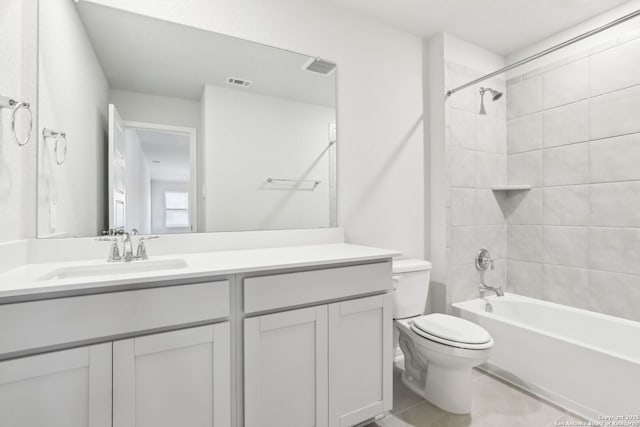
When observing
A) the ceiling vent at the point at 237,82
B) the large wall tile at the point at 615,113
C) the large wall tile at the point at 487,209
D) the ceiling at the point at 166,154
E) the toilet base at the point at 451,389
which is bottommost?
the toilet base at the point at 451,389

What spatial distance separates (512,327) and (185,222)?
2.08 metres

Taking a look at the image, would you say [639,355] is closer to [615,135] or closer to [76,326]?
[615,135]

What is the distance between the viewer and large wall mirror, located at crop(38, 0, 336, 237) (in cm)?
139

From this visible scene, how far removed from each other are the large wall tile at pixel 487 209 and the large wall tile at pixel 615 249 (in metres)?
0.61

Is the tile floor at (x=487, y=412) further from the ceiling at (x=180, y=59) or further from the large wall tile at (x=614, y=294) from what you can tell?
the ceiling at (x=180, y=59)

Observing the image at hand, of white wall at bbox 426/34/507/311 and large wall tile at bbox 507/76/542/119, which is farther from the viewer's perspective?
large wall tile at bbox 507/76/542/119

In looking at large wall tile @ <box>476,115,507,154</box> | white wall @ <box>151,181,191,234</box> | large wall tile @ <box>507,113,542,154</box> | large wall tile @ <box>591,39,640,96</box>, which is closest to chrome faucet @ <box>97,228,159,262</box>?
white wall @ <box>151,181,191,234</box>

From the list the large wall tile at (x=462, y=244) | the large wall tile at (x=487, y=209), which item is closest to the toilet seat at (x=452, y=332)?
the large wall tile at (x=462, y=244)

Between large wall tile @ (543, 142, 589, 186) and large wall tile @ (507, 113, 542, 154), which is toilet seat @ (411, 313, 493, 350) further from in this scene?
large wall tile @ (507, 113, 542, 154)

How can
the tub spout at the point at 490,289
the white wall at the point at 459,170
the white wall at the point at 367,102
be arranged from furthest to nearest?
the tub spout at the point at 490,289
the white wall at the point at 459,170
the white wall at the point at 367,102

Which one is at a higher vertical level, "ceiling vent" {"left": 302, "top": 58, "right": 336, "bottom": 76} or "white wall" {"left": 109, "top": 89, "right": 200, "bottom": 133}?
"ceiling vent" {"left": 302, "top": 58, "right": 336, "bottom": 76}

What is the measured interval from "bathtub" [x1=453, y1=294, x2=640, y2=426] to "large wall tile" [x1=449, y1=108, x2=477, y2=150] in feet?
4.08

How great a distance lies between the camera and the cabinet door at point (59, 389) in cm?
87

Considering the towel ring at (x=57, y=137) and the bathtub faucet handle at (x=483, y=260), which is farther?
the bathtub faucet handle at (x=483, y=260)
